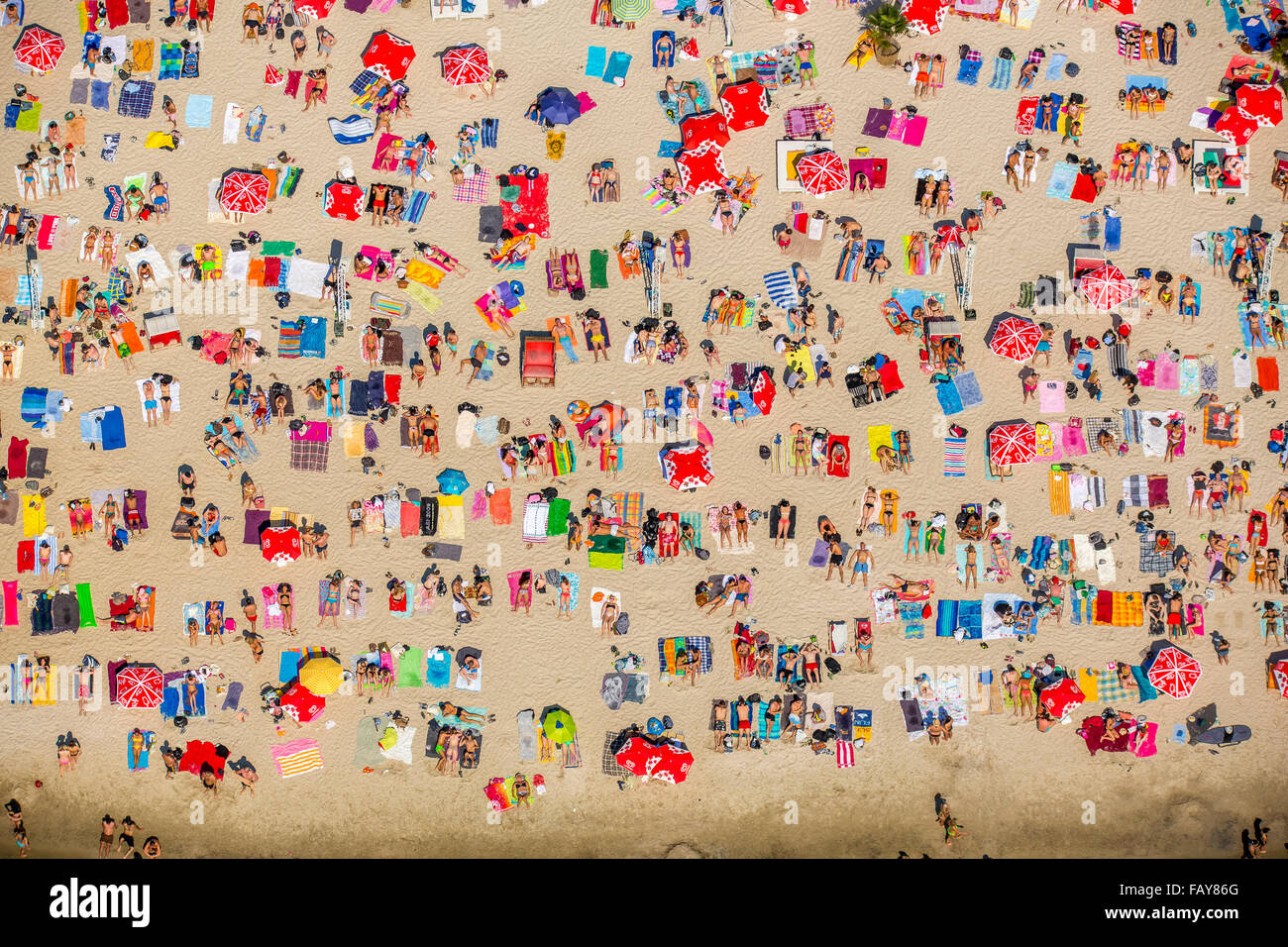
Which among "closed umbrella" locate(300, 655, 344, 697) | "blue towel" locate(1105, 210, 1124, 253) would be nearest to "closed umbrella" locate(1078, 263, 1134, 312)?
"blue towel" locate(1105, 210, 1124, 253)

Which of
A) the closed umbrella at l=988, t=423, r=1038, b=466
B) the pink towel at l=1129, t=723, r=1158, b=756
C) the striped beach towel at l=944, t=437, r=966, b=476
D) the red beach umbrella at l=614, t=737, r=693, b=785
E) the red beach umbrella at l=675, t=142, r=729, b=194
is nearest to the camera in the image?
the red beach umbrella at l=614, t=737, r=693, b=785

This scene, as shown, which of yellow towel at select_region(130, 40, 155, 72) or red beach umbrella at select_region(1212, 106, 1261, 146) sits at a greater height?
yellow towel at select_region(130, 40, 155, 72)

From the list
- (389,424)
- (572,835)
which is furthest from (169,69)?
(572,835)

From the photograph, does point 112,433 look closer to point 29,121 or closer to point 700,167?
point 29,121

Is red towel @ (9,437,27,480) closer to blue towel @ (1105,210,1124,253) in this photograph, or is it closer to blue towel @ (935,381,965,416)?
blue towel @ (935,381,965,416)

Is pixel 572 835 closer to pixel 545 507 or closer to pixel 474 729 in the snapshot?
pixel 474 729

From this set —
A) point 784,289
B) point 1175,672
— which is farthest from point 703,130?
point 1175,672

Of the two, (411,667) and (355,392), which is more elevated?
(355,392)
